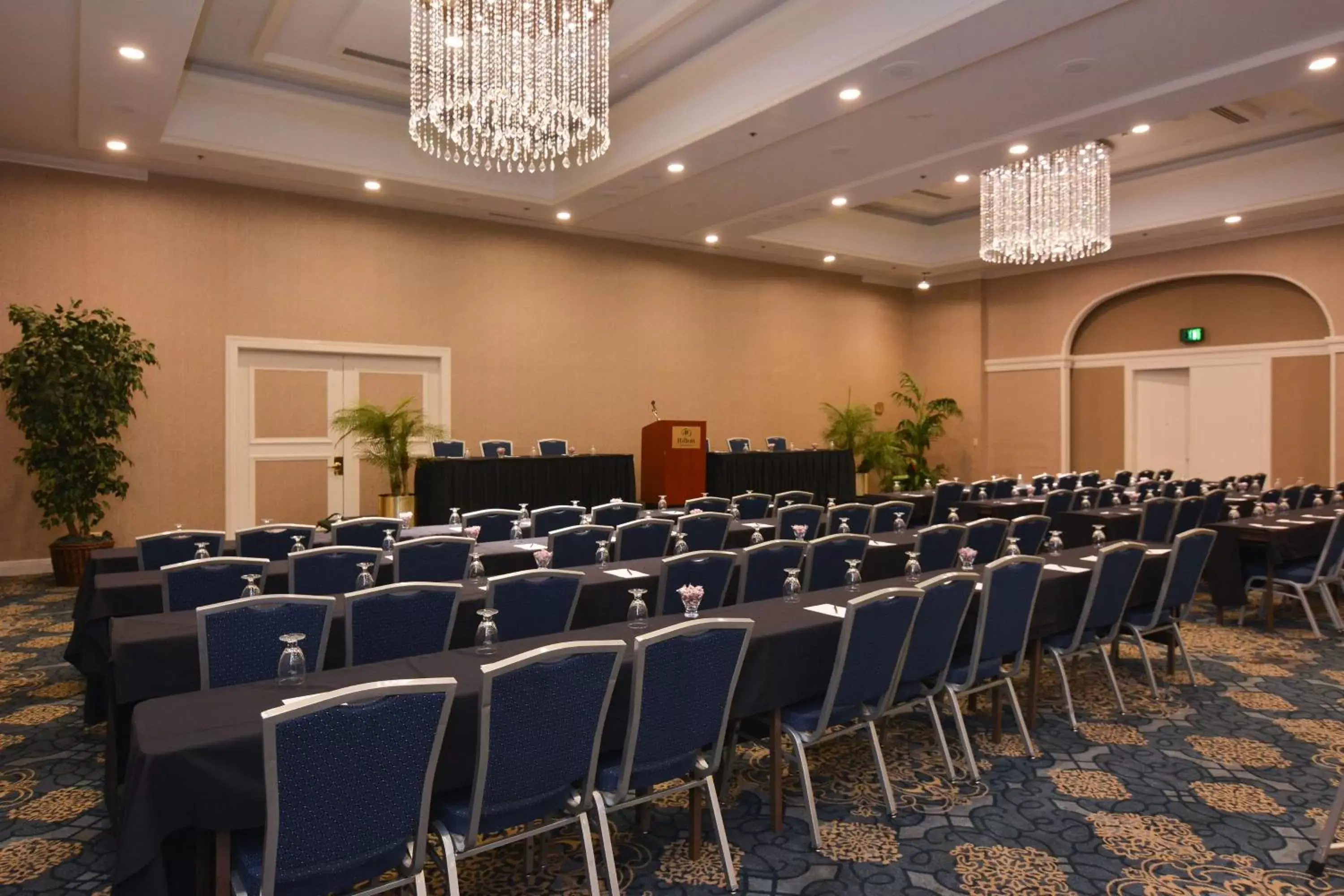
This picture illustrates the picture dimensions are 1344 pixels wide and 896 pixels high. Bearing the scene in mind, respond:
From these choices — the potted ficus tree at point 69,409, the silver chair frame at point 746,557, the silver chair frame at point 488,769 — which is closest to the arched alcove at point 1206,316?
the silver chair frame at point 746,557

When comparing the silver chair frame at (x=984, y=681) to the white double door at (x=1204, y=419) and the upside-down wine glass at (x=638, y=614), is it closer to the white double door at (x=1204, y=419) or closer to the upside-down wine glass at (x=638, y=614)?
the upside-down wine glass at (x=638, y=614)

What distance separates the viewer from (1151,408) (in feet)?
50.3

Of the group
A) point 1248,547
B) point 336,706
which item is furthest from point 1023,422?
point 336,706

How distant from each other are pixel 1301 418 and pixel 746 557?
1247 centimetres

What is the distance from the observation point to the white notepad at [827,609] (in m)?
3.77

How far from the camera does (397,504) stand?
421 inches

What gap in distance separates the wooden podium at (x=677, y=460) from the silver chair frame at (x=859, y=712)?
8.41 meters

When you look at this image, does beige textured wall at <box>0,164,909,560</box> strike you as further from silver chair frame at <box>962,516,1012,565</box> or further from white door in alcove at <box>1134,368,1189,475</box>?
silver chair frame at <box>962,516,1012,565</box>

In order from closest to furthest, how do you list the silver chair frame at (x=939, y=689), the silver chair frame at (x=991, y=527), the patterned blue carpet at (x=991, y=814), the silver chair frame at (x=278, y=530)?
the patterned blue carpet at (x=991, y=814) < the silver chair frame at (x=939, y=689) < the silver chair frame at (x=278, y=530) < the silver chair frame at (x=991, y=527)

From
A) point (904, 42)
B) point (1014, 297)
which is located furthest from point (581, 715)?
point (1014, 297)

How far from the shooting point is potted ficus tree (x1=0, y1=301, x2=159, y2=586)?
338 inches

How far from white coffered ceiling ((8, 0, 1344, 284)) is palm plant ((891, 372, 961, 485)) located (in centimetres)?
494

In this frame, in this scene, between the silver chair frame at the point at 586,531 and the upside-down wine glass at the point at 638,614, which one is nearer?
the upside-down wine glass at the point at 638,614

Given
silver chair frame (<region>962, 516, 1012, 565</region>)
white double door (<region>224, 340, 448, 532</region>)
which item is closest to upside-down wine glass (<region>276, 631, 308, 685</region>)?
silver chair frame (<region>962, 516, 1012, 565</region>)
